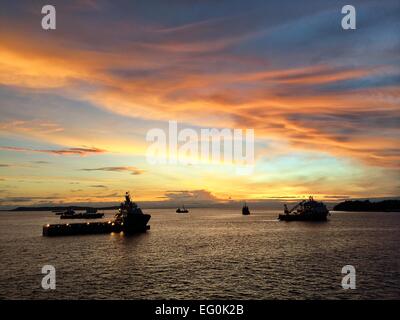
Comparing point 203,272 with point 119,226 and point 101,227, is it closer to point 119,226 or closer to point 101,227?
point 119,226

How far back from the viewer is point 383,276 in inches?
1869

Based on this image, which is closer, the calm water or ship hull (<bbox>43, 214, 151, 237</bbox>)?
the calm water

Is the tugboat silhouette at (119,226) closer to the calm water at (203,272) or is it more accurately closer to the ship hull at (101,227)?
the ship hull at (101,227)

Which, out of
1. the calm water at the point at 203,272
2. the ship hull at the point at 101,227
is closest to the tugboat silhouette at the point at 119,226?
the ship hull at the point at 101,227

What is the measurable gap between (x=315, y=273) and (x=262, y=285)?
11355 millimetres

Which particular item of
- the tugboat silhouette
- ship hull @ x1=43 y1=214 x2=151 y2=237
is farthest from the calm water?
the tugboat silhouette

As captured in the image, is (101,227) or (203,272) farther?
(101,227)

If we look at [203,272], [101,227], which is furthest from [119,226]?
[203,272]

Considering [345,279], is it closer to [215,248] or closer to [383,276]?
[383,276]

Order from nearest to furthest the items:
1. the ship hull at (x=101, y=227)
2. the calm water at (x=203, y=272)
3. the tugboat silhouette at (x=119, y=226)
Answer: the calm water at (x=203, y=272)
the ship hull at (x=101, y=227)
the tugboat silhouette at (x=119, y=226)

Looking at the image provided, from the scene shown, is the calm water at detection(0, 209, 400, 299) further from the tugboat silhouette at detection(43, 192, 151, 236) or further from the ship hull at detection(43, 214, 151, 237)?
the tugboat silhouette at detection(43, 192, 151, 236)

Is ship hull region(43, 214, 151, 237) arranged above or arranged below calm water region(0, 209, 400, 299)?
below
